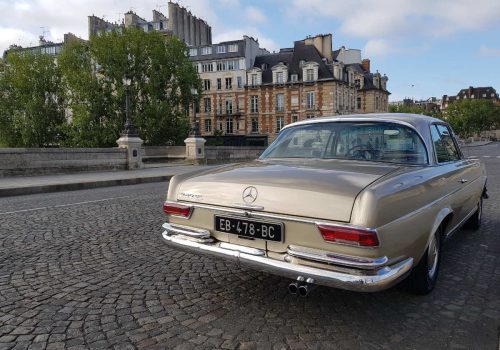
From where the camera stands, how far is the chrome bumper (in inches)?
111

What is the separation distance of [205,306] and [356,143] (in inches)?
84.4

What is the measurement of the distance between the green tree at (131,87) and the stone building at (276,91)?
25133 millimetres

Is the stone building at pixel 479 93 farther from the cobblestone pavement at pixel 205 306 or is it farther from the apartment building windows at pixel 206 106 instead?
the cobblestone pavement at pixel 205 306

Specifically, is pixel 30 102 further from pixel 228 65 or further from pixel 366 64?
pixel 366 64

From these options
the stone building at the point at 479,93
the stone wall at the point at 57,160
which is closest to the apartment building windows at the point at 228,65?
the stone wall at the point at 57,160

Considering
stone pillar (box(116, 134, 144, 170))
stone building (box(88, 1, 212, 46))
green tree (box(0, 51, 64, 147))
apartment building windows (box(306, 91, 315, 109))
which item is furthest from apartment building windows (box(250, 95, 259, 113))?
stone pillar (box(116, 134, 144, 170))

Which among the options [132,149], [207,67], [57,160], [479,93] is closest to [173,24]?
[207,67]

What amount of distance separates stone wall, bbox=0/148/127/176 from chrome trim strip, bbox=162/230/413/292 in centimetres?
1623

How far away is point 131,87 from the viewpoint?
42344 millimetres

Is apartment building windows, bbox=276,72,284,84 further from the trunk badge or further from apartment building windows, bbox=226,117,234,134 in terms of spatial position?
the trunk badge

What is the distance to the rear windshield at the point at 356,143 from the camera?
13.3 feet

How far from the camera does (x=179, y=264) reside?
15.5 ft

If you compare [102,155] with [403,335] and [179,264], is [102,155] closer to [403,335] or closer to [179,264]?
[179,264]

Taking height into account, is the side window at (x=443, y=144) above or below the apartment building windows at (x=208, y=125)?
below
